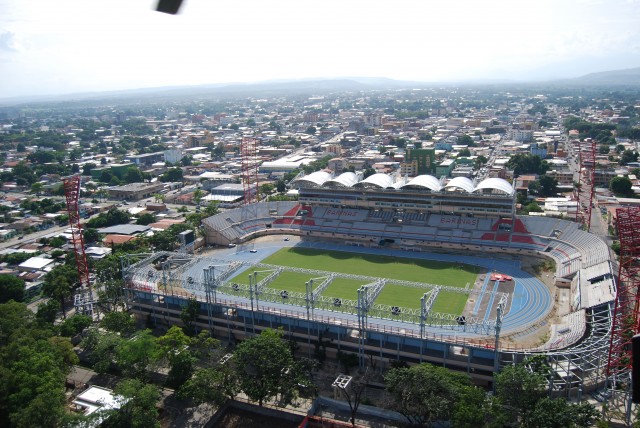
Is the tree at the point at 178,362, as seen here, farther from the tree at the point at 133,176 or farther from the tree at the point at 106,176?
the tree at the point at 106,176

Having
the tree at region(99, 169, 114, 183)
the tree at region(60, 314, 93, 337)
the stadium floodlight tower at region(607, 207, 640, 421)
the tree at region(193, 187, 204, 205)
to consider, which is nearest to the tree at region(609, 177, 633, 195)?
the stadium floodlight tower at region(607, 207, 640, 421)

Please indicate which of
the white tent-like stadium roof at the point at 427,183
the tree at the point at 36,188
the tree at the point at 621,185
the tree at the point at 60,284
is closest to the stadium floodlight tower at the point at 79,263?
the tree at the point at 60,284

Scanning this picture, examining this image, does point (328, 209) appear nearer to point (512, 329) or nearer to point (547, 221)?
point (547, 221)

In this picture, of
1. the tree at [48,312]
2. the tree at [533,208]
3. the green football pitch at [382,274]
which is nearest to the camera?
the tree at [48,312]

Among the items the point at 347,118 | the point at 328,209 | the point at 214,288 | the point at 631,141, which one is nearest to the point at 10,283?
the point at 214,288

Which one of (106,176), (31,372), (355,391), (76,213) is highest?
(76,213)

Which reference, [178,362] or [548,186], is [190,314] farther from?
[548,186]

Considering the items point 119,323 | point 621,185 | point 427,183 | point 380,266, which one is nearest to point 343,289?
point 380,266
